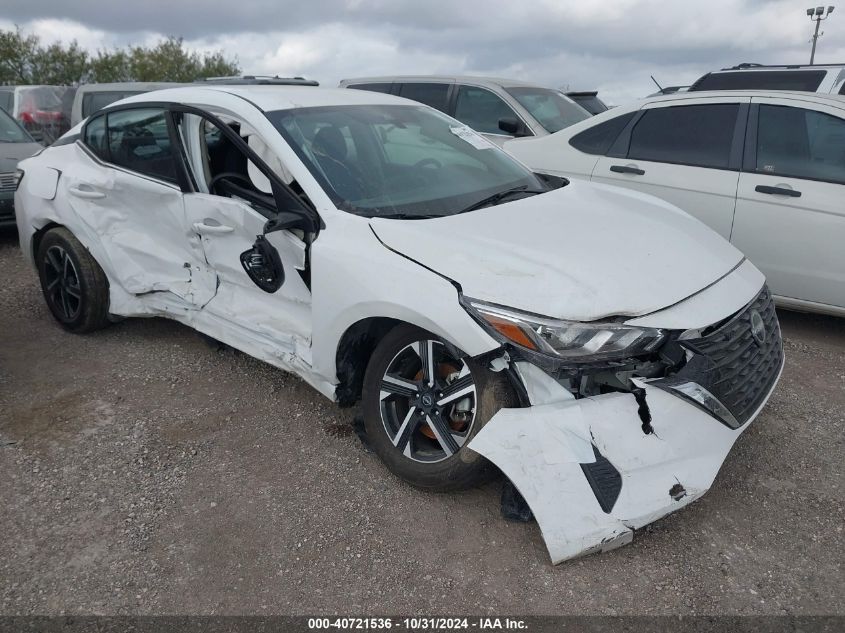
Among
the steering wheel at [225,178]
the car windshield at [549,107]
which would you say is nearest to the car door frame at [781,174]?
the car windshield at [549,107]

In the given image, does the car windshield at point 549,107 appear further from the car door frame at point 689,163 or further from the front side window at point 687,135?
the front side window at point 687,135

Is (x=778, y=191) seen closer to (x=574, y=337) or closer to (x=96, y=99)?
(x=574, y=337)

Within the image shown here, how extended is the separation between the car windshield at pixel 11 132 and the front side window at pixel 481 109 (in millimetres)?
5242

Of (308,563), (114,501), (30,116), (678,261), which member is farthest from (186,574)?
(30,116)

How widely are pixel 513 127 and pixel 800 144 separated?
261 cm

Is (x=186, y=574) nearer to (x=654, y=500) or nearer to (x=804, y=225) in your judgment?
(x=654, y=500)

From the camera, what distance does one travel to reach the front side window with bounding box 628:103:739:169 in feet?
16.0

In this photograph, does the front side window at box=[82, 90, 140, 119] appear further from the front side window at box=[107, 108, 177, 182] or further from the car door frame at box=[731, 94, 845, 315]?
the car door frame at box=[731, 94, 845, 315]

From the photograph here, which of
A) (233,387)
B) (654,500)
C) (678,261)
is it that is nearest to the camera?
(654,500)

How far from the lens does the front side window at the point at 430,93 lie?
756 cm

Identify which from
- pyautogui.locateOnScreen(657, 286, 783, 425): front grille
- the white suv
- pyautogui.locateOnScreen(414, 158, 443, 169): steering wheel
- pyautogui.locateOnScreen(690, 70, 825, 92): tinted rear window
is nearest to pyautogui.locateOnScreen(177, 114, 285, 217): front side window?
pyautogui.locateOnScreen(414, 158, 443, 169): steering wheel

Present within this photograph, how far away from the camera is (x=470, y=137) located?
398cm

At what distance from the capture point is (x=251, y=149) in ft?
10.8

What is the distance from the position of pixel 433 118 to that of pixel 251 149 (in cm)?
123
